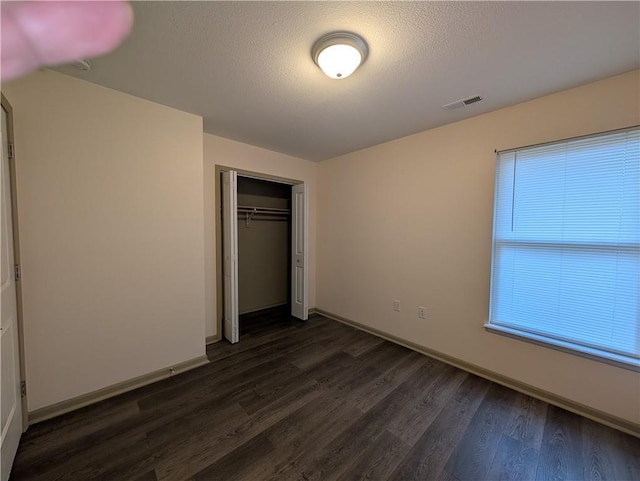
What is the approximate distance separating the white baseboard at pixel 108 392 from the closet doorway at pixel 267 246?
649 mm

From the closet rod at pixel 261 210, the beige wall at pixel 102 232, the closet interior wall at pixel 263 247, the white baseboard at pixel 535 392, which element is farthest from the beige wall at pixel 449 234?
the beige wall at pixel 102 232

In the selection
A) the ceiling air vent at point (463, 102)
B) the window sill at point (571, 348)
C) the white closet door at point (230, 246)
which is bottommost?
the window sill at point (571, 348)

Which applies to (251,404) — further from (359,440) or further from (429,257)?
(429,257)

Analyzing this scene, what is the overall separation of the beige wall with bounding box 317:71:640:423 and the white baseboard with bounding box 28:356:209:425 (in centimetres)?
214

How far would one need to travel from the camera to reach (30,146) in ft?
5.45

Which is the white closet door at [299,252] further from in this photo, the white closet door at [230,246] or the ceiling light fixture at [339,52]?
the ceiling light fixture at [339,52]

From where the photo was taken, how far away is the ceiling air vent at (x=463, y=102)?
2.02m

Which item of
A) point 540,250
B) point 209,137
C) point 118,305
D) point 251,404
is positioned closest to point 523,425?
point 540,250

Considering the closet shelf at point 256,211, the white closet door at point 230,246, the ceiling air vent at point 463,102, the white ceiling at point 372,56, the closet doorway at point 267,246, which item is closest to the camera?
the white ceiling at point 372,56

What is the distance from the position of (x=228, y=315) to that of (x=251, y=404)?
4.19 ft

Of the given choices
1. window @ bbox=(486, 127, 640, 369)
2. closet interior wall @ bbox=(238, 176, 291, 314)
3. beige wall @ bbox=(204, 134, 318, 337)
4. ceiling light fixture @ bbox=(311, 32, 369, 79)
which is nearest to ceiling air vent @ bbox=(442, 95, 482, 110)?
window @ bbox=(486, 127, 640, 369)

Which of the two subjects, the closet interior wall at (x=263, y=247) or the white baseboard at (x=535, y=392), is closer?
the white baseboard at (x=535, y=392)

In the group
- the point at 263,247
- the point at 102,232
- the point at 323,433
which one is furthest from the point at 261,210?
the point at 323,433

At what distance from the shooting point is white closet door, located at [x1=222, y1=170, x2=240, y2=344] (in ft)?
9.42
